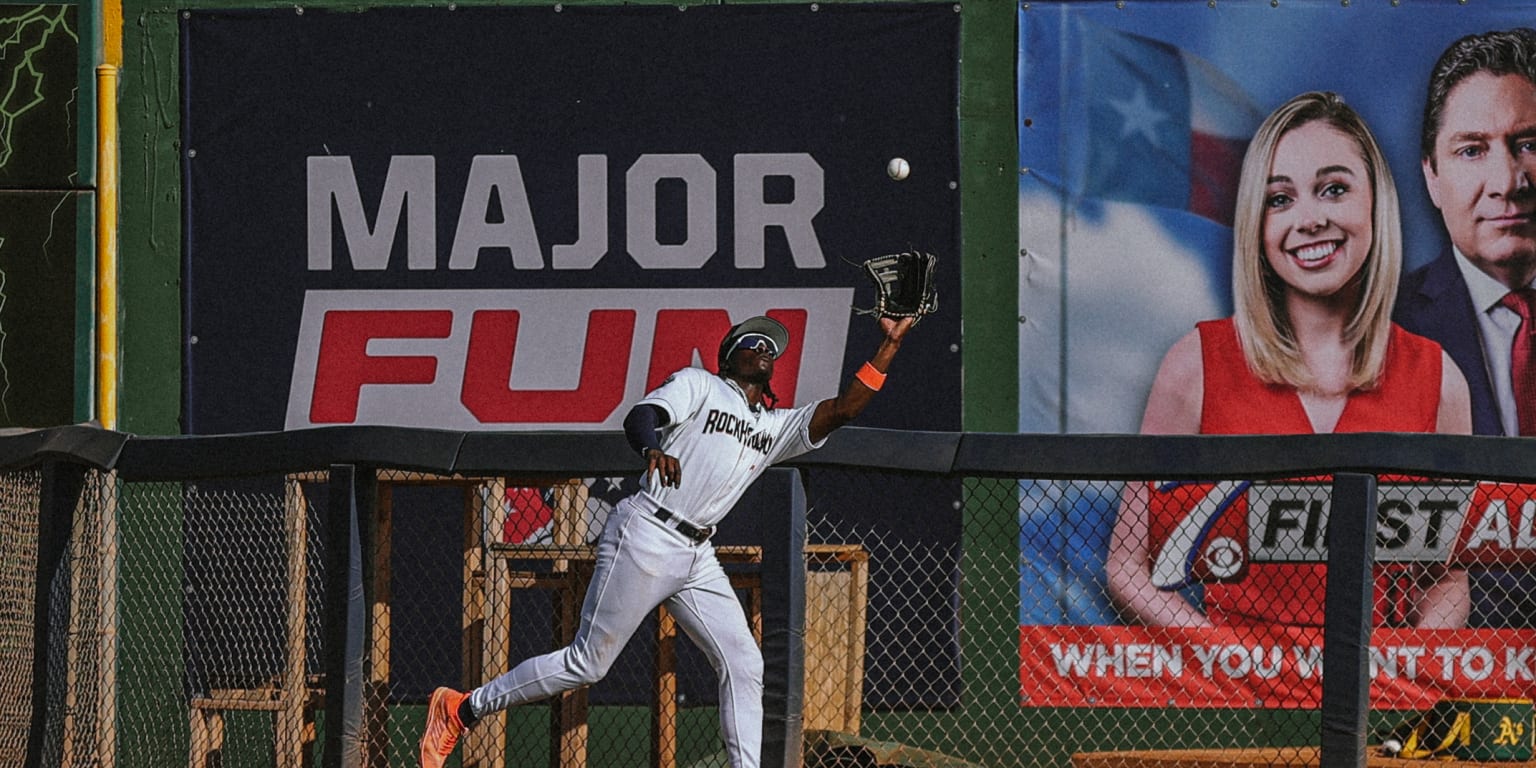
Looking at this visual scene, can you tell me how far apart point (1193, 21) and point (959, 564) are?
8.95 ft

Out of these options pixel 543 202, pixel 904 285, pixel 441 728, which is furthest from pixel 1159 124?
pixel 441 728

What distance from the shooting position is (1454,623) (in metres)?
8.45

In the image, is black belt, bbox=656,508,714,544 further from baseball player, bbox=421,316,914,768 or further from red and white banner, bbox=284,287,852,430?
red and white banner, bbox=284,287,852,430

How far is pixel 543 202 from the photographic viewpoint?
8.89 meters

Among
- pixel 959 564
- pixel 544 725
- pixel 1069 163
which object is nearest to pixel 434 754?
pixel 544 725

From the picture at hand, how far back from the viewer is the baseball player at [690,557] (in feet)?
19.6

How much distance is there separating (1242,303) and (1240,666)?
1.65 meters

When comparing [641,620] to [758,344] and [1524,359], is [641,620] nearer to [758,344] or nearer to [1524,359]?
[758,344]

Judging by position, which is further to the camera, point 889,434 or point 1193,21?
point 1193,21

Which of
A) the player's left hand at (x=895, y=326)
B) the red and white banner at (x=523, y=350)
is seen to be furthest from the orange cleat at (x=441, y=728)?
the red and white banner at (x=523, y=350)

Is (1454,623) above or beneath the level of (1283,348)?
beneath

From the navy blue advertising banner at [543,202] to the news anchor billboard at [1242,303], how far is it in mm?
619

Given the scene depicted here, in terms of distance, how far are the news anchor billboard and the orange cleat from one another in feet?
10.5

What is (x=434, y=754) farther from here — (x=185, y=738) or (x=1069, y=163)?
(x=1069, y=163)
